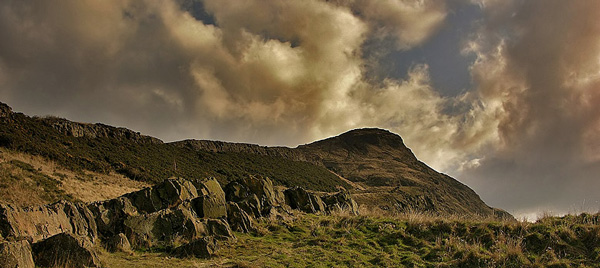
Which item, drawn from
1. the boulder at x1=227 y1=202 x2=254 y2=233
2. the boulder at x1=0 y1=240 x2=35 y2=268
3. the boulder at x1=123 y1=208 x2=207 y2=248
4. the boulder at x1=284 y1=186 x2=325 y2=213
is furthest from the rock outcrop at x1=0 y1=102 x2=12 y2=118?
the boulder at x1=0 y1=240 x2=35 y2=268

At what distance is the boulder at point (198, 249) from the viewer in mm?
12789

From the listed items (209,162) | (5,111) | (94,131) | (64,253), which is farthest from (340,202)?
(209,162)

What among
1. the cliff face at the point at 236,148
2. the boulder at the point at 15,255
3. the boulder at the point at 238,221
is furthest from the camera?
the cliff face at the point at 236,148

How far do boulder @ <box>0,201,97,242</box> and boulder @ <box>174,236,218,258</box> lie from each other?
147 inches

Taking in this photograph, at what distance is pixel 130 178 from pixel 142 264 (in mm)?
49353

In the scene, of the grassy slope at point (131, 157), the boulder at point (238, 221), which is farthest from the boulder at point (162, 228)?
the grassy slope at point (131, 157)

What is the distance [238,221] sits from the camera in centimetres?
1736

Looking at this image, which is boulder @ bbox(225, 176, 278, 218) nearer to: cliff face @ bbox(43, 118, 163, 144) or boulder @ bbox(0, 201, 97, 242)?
boulder @ bbox(0, 201, 97, 242)

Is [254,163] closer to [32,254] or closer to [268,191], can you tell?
[268,191]

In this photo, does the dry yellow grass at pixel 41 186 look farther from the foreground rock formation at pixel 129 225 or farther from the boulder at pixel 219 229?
the boulder at pixel 219 229

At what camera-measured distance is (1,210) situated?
11.1m

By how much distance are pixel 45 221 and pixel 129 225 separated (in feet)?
9.41

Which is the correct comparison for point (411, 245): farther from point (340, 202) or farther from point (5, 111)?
point (5, 111)

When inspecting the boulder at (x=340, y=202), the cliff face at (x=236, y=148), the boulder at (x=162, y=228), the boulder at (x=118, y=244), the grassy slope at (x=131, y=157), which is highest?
the cliff face at (x=236, y=148)
